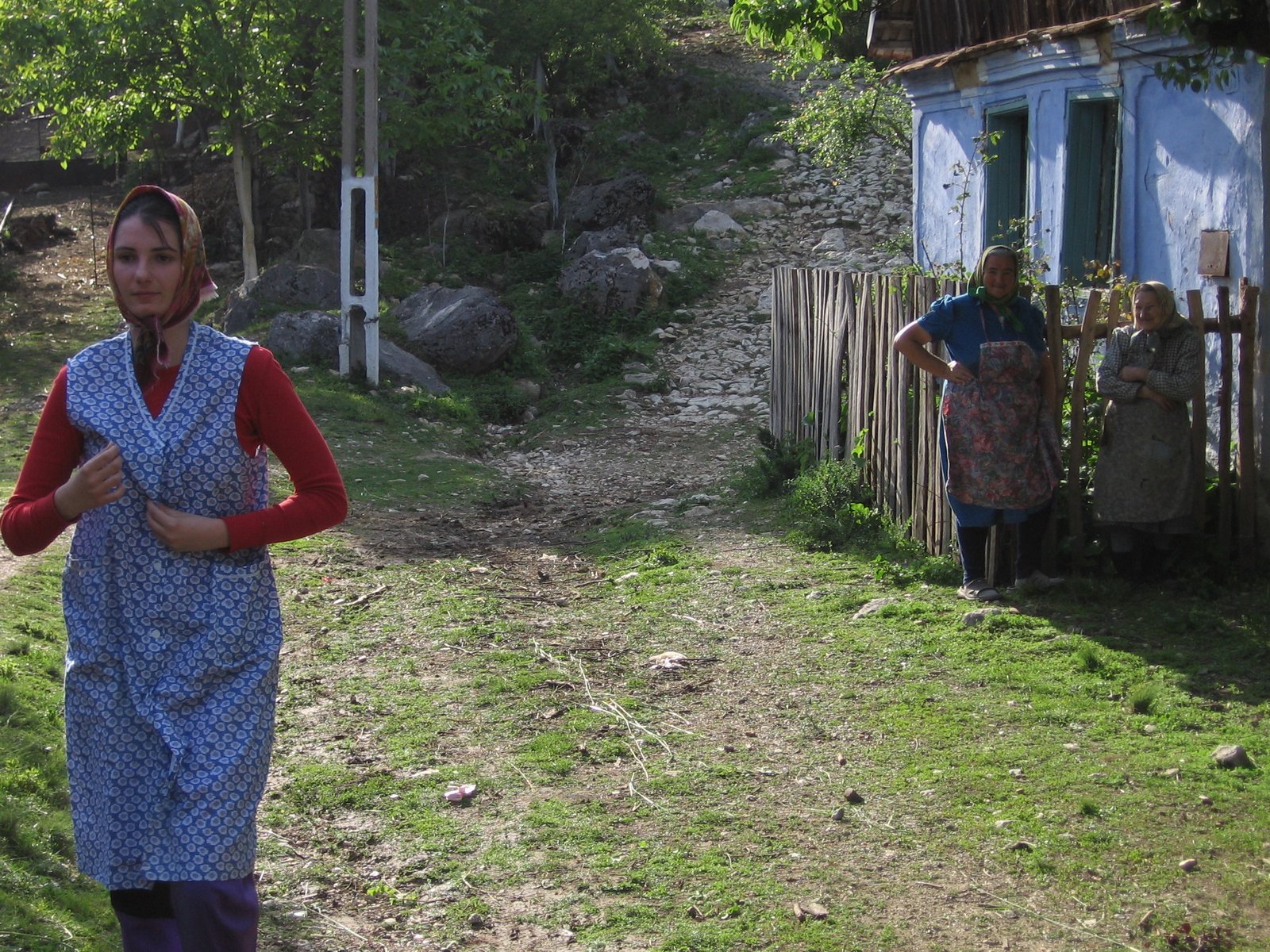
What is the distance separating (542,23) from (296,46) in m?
5.40

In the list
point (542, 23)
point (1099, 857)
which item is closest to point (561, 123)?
point (542, 23)

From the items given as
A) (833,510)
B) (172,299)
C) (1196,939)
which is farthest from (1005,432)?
(172,299)

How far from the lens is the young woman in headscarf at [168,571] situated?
243 cm

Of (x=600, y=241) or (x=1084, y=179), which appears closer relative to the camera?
(x=1084, y=179)

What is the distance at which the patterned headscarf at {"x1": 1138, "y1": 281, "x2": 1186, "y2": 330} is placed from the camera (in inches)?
239

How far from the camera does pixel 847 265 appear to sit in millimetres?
17656

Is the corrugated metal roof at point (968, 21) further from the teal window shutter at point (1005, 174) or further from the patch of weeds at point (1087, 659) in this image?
the patch of weeds at point (1087, 659)

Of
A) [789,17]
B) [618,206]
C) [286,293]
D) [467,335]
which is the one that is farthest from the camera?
[618,206]

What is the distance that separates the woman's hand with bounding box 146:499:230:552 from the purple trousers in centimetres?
63

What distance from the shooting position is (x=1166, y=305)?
20.0 feet

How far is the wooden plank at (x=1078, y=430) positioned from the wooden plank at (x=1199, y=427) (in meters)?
0.44

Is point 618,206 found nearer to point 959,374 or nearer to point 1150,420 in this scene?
point 959,374

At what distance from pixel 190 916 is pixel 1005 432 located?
4.72 metres

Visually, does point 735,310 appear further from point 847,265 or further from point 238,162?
point 238,162
